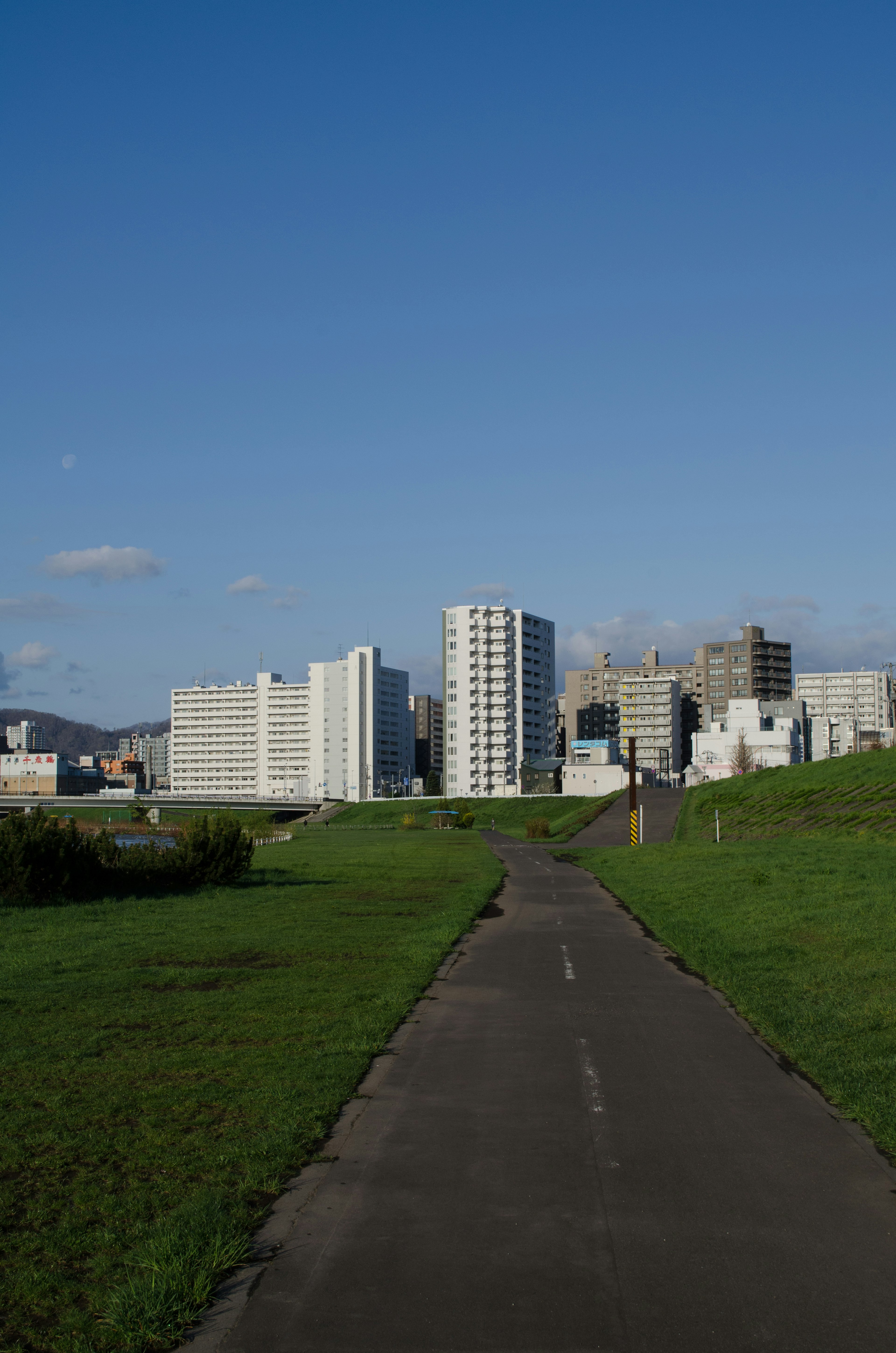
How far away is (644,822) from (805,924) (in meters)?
52.1

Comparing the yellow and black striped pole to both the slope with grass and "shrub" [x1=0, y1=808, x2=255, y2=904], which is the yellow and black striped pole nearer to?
the slope with grass

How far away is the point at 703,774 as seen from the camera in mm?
132375

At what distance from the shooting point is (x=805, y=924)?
2047 cm

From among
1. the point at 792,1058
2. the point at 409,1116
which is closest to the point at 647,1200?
the point at 409,1116

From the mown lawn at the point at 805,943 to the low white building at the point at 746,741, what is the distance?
343 feet

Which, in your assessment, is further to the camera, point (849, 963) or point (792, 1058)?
point (849, 963)

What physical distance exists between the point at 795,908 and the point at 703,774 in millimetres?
113041

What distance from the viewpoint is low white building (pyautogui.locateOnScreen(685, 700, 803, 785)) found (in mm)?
140625

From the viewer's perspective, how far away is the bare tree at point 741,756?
132000 millimetres

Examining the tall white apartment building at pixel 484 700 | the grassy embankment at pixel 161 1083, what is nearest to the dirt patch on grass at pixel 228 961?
the grassy embankment at pixel 161 1083

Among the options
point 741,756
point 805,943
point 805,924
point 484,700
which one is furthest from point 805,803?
point 484,700

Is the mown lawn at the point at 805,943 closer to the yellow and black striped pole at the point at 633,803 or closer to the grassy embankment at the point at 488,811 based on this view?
the yellow and black striped pole at the point at 633,803

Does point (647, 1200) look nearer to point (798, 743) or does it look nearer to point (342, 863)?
point (342, 863)

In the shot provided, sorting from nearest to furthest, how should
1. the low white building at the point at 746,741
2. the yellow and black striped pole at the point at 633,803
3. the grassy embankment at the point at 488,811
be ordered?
1. the yellow and black striped pole at the point at 633,803
2. the grassy embankment at the point at 488,811
3. the low white building at the point at 746,741
